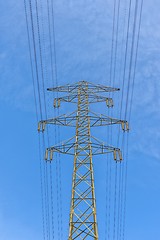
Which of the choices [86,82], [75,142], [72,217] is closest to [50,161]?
[75,142]

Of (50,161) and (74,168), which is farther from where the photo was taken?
(50,161)

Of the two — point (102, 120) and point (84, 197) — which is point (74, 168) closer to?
point (84, 197)

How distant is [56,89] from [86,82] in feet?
7.34

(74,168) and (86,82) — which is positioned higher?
(86,82)

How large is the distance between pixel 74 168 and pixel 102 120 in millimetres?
5289

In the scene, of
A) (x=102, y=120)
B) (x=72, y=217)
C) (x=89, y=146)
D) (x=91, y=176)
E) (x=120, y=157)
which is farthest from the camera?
(x=102, y=120)

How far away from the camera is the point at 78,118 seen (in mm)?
25516

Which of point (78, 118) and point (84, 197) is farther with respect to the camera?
point (78, 118)

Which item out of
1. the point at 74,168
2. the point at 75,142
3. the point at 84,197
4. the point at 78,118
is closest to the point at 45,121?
the point at 78,118

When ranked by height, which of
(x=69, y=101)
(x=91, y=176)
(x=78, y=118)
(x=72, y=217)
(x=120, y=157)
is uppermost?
(x=69, y=101)

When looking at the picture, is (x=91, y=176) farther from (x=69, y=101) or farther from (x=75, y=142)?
(x=69, y=101)

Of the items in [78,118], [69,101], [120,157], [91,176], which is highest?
[69,101]

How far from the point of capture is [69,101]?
29312mm

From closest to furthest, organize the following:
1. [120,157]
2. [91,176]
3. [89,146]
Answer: [91,176] < [89,146] < [120,157]
